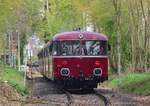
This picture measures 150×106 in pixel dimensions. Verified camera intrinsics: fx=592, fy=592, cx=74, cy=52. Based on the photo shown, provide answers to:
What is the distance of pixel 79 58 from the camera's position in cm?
2978

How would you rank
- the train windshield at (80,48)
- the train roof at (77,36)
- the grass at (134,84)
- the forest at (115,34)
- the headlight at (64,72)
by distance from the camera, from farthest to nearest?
the forest at (115,34)
the grass at (134,84)
the train roof at (77,36)
the train windshield at (80,48)
the headlight at (64,72)

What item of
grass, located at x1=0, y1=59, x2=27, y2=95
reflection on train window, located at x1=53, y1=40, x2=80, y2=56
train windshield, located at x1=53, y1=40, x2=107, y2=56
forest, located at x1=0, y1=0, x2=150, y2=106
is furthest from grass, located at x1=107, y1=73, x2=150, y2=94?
grass, located at x1=0, y1=59, x2=27, y2=95

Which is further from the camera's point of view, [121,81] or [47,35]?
[47,35]

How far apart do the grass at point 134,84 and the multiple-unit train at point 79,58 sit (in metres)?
2.45

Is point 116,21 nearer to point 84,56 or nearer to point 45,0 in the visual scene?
point 84,56

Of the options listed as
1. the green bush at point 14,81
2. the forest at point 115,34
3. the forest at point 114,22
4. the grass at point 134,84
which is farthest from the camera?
the forest at point 114,22

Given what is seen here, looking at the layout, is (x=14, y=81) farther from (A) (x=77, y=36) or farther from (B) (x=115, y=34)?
(B) (x=115, y=34)

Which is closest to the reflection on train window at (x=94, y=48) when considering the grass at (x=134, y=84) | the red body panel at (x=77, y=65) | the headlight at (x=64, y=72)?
the red body panel at (x=77, y=65)

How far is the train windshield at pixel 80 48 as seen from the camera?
30120 mm

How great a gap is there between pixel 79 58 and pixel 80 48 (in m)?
0.65

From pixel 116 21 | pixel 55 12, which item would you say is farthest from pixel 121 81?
pixel 55 12

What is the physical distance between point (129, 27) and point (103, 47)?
1573 centimetres

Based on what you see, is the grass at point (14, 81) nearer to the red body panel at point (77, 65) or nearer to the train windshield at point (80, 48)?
the red body panel at point (77, 65)

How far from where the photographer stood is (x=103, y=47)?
1199 inches
